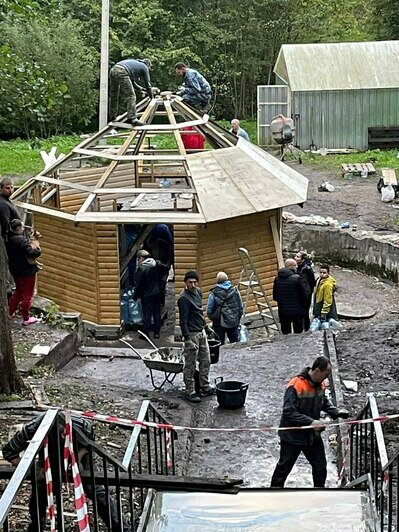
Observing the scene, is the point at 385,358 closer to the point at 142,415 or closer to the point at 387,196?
the point at 142,415

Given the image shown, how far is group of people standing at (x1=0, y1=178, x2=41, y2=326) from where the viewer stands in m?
13.3

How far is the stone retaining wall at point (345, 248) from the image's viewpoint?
65.9ft

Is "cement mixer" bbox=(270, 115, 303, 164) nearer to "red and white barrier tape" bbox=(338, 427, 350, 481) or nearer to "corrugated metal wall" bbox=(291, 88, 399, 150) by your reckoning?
"corrugated metal wall" bbox=(291, 88, 399, 150)

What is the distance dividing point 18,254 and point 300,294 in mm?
4335

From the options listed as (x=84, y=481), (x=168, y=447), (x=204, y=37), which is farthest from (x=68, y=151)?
(x=84, y=481)

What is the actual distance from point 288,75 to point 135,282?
18867 millimetres

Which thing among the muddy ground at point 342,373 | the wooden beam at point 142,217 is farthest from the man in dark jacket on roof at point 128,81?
the muddy ground at point 342,373

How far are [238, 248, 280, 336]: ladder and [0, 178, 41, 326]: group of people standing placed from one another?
4.23 m

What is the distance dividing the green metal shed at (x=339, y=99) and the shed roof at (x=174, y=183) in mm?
14302

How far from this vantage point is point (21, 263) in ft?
43.7

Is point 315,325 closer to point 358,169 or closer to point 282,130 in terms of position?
point 358,169

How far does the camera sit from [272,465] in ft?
32.9

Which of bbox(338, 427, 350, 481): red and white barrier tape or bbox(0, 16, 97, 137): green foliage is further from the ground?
bbox(0, 16, 97, 137): green foliage

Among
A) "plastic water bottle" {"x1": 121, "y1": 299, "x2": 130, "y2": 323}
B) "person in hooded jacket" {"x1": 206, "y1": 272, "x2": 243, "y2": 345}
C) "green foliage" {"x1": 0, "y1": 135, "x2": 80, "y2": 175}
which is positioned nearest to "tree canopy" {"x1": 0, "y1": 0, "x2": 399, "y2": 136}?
"green foliage" {"x1": 0, "y1": 135, "x2": 80, "y2": 175}
